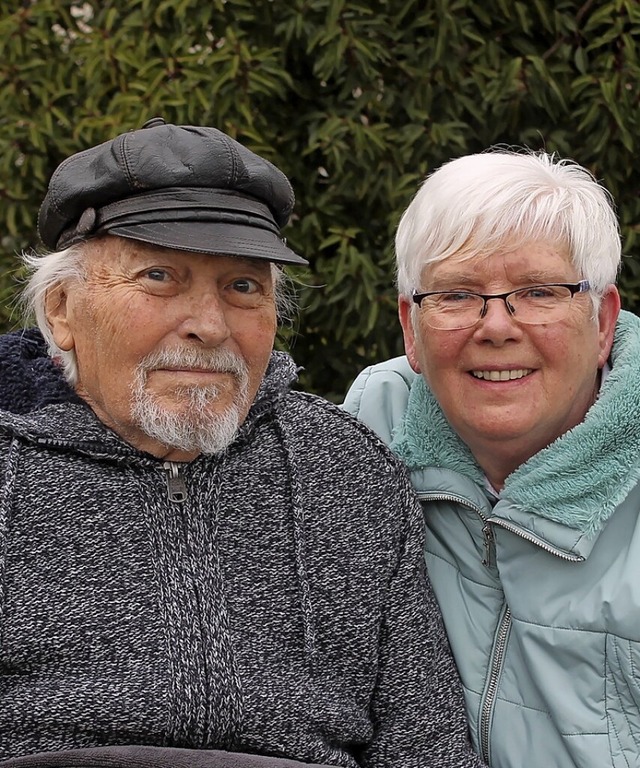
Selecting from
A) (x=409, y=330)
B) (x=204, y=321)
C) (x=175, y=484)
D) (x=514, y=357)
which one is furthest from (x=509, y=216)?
(x=175, y=484)

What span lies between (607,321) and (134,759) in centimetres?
132

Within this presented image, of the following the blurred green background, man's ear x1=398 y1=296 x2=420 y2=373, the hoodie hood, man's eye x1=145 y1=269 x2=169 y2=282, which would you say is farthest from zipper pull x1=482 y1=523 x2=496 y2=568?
the blurred green background

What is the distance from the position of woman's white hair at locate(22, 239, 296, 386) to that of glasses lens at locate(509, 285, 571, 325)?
51 cm

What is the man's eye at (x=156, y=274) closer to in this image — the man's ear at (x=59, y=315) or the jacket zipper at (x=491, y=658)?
the man's ear at (x=59, y=315)

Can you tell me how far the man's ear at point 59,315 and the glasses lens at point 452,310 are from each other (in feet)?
2.44

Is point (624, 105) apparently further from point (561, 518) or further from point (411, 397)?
point (561, 518)

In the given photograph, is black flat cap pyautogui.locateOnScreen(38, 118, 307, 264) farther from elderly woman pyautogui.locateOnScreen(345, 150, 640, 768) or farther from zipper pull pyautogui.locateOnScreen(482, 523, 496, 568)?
zipper pull pyautogui.locateOnScreen(482, 523, 496, 568)

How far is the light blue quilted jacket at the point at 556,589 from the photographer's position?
2314 mm

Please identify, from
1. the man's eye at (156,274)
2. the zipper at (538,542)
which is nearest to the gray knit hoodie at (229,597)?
the zipper at (538,542)

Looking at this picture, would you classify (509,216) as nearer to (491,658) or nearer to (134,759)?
(491,658)

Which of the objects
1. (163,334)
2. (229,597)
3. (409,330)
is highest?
(163,334)

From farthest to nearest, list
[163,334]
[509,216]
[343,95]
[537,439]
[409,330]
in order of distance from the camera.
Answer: [343,95] < [409,330] < [537,439] < [509,216] < [163,334]

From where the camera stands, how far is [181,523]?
92.5 inches

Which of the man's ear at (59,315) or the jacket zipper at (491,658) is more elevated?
the man's ear at (59,315)
